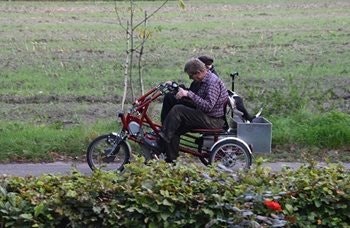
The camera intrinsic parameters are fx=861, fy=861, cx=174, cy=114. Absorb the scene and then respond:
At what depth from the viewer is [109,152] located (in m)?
10.4

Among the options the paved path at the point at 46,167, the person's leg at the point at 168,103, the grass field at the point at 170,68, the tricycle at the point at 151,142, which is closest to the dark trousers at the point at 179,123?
the tricycle at the point at 151,142

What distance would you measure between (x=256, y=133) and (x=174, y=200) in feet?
17.2

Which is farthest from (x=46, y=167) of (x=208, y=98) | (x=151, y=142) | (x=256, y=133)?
(x=256, y=133)

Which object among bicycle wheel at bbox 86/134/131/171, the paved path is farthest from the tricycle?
the paved path

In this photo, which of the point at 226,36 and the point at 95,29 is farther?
the point at 95,29

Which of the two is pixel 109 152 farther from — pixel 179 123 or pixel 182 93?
pixel 182 93

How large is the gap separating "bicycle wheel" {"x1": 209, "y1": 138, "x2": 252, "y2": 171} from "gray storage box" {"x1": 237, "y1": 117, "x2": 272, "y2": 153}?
23 cm

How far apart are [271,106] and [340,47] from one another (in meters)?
10.9

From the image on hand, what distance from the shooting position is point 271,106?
13477 mm

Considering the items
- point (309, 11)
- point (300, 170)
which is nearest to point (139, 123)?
point (300, 170)

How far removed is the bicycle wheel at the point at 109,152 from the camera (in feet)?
34.1

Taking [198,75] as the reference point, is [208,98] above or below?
below

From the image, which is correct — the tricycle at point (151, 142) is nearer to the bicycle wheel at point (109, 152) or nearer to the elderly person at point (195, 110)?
the bicycle wheel at point (109, 152)

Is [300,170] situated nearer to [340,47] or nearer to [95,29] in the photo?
[340,47]
